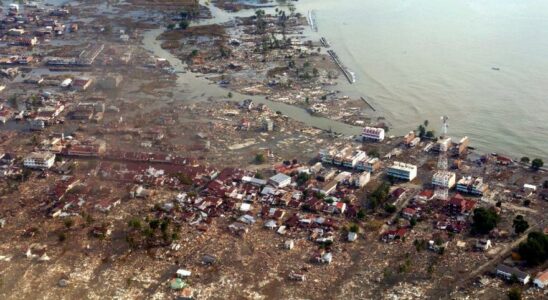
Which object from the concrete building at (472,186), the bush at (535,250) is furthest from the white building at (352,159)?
the bush at (535,250)

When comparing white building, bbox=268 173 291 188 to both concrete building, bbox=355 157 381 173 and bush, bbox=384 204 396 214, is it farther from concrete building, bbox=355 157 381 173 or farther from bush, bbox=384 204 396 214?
bush, bbox=384 204 396 214

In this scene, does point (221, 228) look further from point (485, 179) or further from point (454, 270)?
point (485, 179)

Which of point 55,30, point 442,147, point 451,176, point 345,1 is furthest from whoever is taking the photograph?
point 345,1

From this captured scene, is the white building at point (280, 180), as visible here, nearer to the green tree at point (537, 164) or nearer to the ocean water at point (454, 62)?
the ocean water at point (454, 62)

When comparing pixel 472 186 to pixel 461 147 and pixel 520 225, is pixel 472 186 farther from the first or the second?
pixel 461 147

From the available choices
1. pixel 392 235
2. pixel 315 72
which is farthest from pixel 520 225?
pixel 315 72

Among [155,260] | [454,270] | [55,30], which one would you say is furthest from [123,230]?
[55,30]
